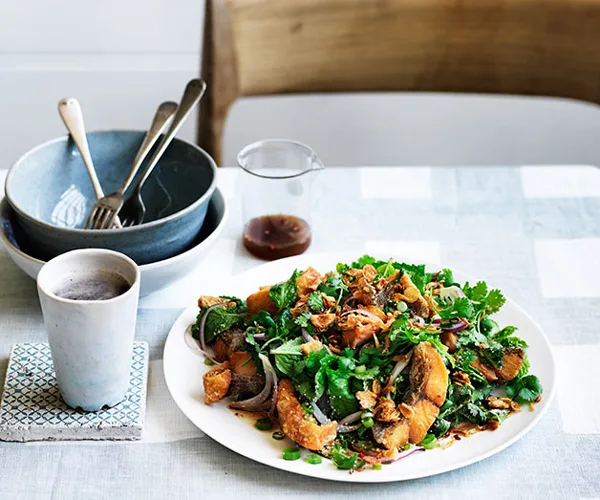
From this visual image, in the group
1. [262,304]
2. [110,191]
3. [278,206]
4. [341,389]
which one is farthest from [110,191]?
[341,389]

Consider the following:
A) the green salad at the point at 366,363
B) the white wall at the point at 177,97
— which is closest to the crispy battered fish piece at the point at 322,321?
the green salad at the point at 366,363

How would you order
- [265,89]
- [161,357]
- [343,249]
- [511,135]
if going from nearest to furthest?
1. [161,357]
2. [343,249]
3. [265,89]
4. [511,135]

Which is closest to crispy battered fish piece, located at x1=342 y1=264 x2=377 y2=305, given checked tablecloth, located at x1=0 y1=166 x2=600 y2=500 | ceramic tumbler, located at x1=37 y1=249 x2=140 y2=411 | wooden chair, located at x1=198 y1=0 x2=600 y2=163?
checked tablecloth, located at x1=0 y1=166 x2=600 y2=500

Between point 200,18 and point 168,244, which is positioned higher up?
point 168,244

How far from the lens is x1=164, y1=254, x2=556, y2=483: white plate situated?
41.7 inches

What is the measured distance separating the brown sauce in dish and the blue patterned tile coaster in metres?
0.38

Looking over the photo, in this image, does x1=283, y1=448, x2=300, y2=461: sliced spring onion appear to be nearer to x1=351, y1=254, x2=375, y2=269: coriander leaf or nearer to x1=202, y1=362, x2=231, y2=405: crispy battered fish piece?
x1=202, y1=362, x2=231, y2=405: crispy battered fish piece

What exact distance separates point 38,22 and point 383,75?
5.01ft

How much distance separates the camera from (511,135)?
3.33m

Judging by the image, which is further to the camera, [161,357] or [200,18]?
[200,18]

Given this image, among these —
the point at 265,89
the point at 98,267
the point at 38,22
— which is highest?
A: the point at 98,267

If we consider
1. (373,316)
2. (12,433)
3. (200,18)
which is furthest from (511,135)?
(12,433)

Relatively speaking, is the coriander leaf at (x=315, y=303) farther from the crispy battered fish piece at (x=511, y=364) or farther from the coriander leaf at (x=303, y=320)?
the crispy battered fish piece at (x=511, y=364)

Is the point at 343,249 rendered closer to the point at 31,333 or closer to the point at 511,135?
the point at 31,333
